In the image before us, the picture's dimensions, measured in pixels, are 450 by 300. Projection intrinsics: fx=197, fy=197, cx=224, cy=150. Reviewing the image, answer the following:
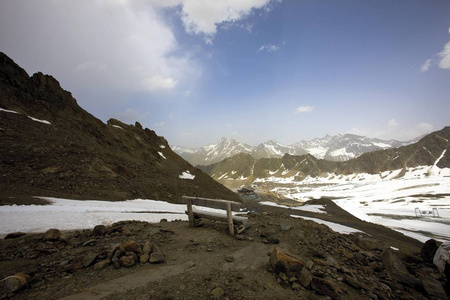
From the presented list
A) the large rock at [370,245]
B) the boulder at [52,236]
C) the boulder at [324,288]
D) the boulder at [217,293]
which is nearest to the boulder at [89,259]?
the boulder at [52,236]

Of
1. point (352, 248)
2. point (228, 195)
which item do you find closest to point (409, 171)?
point (228, 195)

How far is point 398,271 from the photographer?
18.4 ft

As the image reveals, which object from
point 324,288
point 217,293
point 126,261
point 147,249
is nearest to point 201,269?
point 217,293

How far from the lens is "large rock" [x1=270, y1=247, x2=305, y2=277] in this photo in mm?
4891

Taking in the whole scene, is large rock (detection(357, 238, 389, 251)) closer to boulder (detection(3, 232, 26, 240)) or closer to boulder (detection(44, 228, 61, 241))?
boulder (detection(44, 228, 61, 241))

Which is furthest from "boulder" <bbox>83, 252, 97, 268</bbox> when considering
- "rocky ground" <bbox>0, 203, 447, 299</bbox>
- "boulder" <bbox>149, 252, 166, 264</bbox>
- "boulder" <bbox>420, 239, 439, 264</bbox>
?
"boulder" <bbox>420, 239, 439, 264</bbox>

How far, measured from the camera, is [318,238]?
7.89m

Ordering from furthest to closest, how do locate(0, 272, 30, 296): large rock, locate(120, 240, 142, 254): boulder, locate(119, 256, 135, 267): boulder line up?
1. locate(120, 240, 142, 254): boulder
2. locate(119, 256, 135, 267): boulder
3. locate(0, 272, 30, 296): large rock

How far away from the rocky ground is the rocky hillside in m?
8.57

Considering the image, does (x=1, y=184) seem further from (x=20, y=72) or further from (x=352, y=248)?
(x=20, y=72)

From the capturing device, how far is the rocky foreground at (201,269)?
165 inches

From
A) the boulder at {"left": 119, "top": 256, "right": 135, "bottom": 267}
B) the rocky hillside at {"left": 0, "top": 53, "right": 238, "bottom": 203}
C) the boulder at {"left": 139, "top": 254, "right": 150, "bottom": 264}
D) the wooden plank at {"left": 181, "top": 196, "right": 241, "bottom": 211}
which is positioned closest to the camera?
the boulder at {"left": 119, "top": 256, "right": 135, "bottom": 267}

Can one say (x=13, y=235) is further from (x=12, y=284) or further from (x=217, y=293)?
(x=217, y=293)

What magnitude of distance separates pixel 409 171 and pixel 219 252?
667 feet
